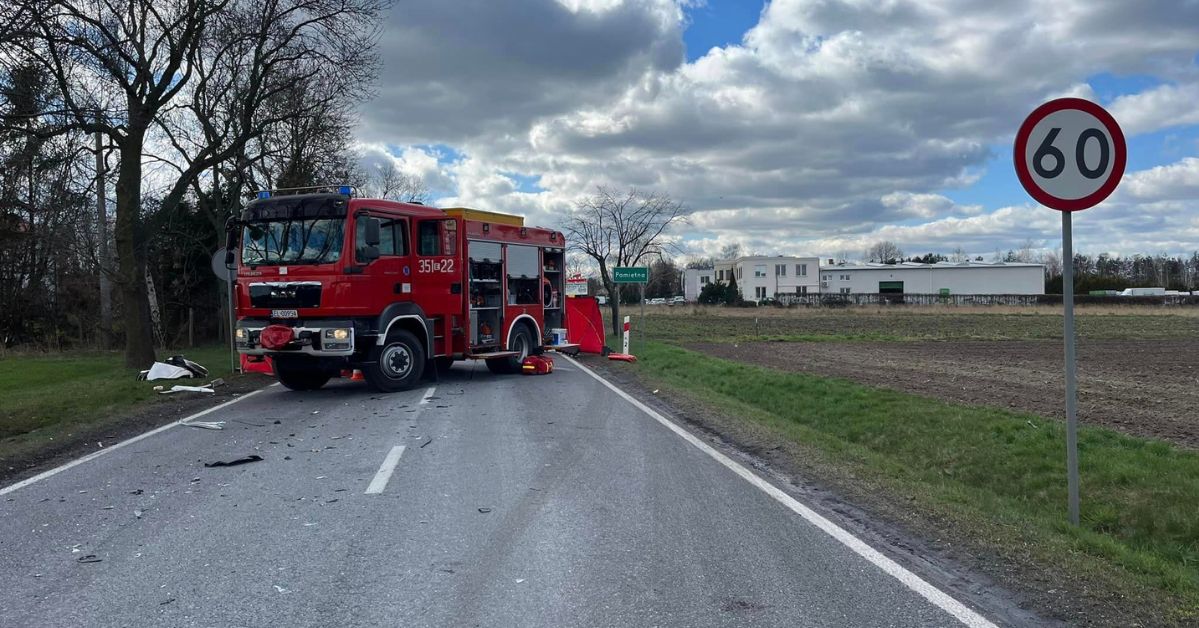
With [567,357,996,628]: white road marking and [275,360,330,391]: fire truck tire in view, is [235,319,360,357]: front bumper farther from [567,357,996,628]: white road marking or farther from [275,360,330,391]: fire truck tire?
[567,357,996,628]: white road marking

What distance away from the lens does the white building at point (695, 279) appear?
141250 mm

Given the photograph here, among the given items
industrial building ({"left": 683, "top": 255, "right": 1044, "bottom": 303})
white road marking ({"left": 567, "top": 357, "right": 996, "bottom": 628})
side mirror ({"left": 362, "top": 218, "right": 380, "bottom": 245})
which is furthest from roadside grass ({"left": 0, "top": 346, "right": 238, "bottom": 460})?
industrial building ({"left": 683, "top": 255, "right": 1044, "bottom": 303})

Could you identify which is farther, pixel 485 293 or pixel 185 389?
pixel 485 293

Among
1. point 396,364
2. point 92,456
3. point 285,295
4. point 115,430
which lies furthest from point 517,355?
point 92,456

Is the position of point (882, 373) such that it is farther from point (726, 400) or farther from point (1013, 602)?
point (1013, 602)

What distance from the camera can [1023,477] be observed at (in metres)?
9.24

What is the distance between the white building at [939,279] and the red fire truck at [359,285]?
102806mm

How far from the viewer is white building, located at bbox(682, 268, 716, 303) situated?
14125 cm

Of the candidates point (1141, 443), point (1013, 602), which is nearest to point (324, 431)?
point (1013, 602)

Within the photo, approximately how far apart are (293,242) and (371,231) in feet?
4.50

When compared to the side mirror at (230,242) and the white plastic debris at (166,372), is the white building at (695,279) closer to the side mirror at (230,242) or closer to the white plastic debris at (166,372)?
the white plastic debris at (166,372)

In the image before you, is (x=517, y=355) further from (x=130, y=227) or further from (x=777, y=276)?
(x=777, y=276)

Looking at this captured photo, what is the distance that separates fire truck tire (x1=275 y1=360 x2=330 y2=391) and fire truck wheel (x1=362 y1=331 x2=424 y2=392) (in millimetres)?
1493

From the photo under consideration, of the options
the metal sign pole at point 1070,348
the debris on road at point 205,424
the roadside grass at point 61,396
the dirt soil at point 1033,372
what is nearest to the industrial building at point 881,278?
the dirt soil at point 1033,372
